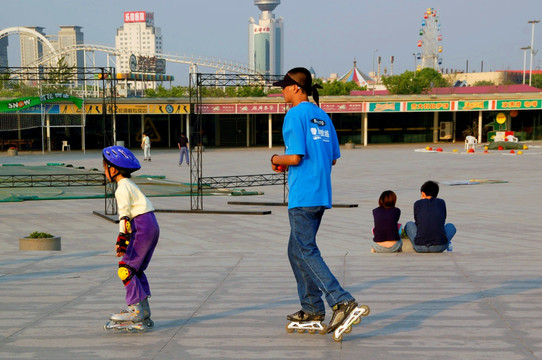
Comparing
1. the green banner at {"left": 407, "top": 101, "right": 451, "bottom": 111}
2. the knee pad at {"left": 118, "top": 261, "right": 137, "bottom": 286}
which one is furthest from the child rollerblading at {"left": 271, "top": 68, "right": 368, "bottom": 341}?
the green banner at {"left": 407, "top": 101, "right": 451, "bottom": 111}

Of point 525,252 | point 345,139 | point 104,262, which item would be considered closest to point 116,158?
point 104,262

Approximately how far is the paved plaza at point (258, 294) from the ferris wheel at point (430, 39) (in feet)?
357

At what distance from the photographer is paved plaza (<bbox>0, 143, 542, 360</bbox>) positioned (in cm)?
457

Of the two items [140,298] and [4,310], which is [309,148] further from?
[4,310]

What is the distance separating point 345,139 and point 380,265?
47448mm

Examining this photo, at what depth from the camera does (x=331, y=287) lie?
4.68 metres

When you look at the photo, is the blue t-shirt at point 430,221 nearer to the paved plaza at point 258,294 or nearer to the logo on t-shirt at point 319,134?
the paved plaza at point 258,294

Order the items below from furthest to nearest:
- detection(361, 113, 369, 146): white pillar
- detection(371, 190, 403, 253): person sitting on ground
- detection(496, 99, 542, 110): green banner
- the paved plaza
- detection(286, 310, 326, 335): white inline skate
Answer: detection(361, 113, 369, 146): white pillar → detection(496, 99, 542, 110): green banner → detection(371, 190, 403, 253): person sitting on ground → detection(286, 310, 326, 335): white inline skate → the paved plaza

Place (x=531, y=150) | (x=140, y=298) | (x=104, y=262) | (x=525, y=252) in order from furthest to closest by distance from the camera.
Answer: (x=531, y=150) < (x=525, y=252) < (x=104, y=262) < (x=140, y=298)

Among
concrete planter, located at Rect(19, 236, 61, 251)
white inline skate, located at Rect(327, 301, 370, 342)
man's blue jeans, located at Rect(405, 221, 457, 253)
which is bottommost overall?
concrete planter, located at Rect(19, 236, 61, 251)

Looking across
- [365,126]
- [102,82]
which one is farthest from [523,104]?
[102,82]

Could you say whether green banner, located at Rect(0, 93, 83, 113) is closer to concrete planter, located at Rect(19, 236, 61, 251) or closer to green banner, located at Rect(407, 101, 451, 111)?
green banner, located at Rect(407, 101, 451, 111)

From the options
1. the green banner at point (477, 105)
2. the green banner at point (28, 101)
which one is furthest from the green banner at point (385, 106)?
the green banner at point (28, 101)

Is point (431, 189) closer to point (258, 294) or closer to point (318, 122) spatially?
point (258, 294)
